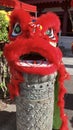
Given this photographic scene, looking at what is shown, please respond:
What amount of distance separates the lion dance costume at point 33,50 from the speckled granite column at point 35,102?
10cm

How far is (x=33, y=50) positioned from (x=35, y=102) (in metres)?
0.64

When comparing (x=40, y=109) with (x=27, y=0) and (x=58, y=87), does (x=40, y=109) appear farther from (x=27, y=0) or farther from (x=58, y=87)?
(x=27, y=0)

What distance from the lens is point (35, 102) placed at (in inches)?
111

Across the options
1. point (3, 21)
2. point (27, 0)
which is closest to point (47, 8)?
point (27, 0)

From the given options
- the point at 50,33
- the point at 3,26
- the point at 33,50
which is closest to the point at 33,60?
the point at 33,50

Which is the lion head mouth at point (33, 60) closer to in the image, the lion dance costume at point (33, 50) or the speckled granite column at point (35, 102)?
the lion dance costume at point (33, 50)

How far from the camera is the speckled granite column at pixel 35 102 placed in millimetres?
2756

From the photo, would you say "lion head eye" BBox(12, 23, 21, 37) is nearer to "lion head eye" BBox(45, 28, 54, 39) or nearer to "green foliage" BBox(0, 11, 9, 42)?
Answer: "lion head eye" BBox(45, 28, 54, 39)

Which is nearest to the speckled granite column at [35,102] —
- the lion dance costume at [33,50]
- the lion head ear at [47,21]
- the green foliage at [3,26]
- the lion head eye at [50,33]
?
the lion dance costume at [33,50]

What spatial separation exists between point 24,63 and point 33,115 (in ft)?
2.21

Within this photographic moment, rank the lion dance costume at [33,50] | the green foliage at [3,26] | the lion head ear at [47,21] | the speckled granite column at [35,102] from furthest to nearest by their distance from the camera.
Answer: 1. the green foliage at [3,26]
2. the lion head ear at [47,21]
3. the speckled granite column at [35,102]
4. the lion dance costume at [33,50]

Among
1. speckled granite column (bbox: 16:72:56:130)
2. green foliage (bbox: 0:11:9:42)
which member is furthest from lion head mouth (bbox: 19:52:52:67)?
green foliage (bbox: 0:11:9:42)

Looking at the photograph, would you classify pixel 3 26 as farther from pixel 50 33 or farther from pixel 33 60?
pixel 33 60

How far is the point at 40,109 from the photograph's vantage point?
2.88m
